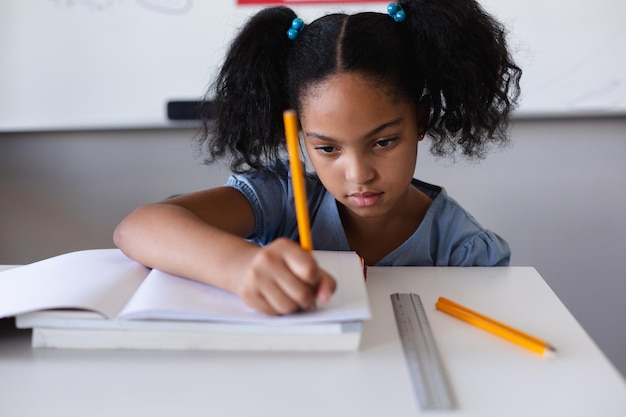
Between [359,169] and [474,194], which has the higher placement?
[359,169]

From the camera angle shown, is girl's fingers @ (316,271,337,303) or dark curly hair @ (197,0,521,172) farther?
dark curly hair @ (197,0,521,172)

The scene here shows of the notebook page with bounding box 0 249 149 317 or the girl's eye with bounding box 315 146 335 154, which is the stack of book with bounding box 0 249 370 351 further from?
the girl's eye with bounding box 315 146 335 154

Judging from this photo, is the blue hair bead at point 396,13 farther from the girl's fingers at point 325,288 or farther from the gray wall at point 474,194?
the gray wall at point 474,194

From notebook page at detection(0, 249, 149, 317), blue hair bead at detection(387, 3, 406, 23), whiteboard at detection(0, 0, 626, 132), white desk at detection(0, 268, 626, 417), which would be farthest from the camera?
whiteboard at detection(0, 0, 626, 132)

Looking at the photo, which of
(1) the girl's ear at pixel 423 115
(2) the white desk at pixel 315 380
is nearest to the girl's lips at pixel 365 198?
(1) the girl's ear at pixel 423 115

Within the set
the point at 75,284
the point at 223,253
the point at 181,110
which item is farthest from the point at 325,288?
the point at 181,110

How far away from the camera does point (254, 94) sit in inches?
38.3

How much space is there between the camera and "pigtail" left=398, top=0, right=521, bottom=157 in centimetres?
89

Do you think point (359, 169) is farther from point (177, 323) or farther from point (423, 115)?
point (177, 323)

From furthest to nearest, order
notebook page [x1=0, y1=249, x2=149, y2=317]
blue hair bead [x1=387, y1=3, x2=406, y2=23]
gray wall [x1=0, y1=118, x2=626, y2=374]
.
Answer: gray wall [x1=0, y1=118, x2=626, y2=374]
blue hair bead [x1=387, y1=3, x2=406, y2=23]
notebook page [x1=0, y1=249, x2=149, y2=317]

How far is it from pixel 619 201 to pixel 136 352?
4.77 ft

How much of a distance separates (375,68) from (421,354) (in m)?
0.39

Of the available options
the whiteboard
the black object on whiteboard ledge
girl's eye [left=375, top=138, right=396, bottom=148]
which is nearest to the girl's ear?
girl's eye [left=375, top=138, right=396, bottom=148]

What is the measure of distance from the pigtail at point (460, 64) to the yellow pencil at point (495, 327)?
14.1 inches
